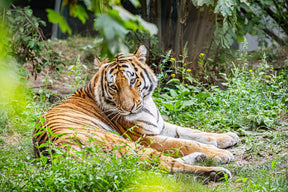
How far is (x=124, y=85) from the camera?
363 centimetres

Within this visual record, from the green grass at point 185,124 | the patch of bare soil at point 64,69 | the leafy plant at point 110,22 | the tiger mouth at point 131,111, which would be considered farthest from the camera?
the patch of bare soil at point 64,69

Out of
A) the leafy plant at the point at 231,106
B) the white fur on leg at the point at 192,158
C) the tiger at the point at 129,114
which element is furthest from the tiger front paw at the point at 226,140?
the white fur on leg at the point at 192,158

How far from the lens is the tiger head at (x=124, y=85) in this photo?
3.58 meters

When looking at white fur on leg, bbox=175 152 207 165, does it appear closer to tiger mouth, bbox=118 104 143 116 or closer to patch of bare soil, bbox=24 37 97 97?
tiger mouth, bbox=118 104 143 116

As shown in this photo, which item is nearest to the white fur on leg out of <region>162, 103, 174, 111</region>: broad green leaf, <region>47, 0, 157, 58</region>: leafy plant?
<region>162, 103, 174, 111</region>: broad green leaf

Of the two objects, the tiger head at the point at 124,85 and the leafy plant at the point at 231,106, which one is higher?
the tiger head at the point at 124,85

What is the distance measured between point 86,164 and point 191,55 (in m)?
4.29

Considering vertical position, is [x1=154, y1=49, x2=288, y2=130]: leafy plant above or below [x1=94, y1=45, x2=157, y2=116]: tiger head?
below

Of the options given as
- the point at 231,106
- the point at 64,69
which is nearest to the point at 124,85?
the point at 231,106

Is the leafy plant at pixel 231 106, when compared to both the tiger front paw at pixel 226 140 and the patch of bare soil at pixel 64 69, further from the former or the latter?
the patch of bare soil at pixel 64 69

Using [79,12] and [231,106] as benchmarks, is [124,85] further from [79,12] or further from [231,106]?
[79,12]

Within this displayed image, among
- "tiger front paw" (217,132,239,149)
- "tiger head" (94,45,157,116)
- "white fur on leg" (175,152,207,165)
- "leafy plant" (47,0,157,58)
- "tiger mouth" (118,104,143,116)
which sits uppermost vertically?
"leafy plant" (47,0,157,58)

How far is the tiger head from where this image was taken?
3.58 metres

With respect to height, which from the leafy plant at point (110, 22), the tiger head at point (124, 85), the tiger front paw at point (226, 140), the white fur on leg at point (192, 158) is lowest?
the tiger front paw at point (226, 140)
